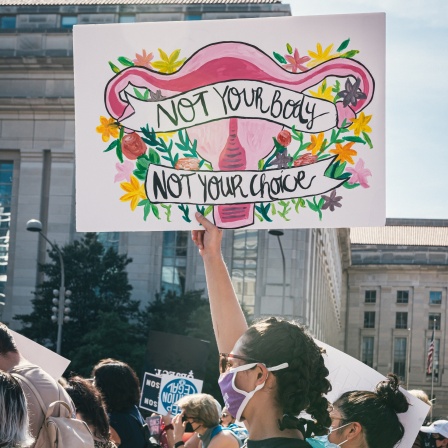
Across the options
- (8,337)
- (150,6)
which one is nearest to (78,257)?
(150,6)

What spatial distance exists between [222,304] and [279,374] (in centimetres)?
81

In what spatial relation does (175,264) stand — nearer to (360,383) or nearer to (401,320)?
(360,383)

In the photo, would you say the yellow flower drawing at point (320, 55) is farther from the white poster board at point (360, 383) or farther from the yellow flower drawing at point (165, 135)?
the white poster board at point (360, 383)

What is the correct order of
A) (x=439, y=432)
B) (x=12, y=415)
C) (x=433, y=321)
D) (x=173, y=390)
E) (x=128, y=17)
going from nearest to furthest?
(x=12, y=415)
(x=439, y=432)
(x=173, y=390)
(x=128, y=17)
(x=433, y=321)

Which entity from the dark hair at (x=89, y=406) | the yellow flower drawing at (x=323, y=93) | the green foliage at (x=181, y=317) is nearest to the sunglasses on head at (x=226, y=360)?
the yellow flower drawing at (x=323, y=93)

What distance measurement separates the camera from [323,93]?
5.30 meters

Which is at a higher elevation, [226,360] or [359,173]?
[359,173]

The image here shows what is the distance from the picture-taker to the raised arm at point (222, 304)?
476 centimetres

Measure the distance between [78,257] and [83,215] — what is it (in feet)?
145

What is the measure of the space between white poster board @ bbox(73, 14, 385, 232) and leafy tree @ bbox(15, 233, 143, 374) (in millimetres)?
39491

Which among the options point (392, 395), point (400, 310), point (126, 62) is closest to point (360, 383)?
point (392, 395)

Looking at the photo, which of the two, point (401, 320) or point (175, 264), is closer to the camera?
point (175, 264)

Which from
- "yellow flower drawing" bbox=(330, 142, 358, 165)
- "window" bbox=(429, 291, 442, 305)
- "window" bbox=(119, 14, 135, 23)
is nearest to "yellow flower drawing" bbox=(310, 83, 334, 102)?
"yellow flower drawing" bbox=(330, 142, 358, 165)

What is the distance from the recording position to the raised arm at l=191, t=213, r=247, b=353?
4.76 meters
